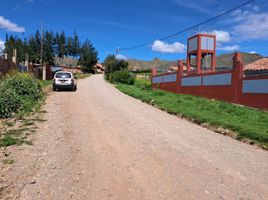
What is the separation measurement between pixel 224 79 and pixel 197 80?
183 inches

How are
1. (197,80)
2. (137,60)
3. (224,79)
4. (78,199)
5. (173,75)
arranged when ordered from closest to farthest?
1. (78,199)
2. (224,79)
3. (197,80)
4. (173,75)
5. (137,60)

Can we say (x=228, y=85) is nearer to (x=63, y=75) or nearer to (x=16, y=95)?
(x=63, y=75)

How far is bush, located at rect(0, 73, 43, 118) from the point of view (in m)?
12.5

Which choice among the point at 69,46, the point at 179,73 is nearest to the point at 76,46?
the point at 69,46

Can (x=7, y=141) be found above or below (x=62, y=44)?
below

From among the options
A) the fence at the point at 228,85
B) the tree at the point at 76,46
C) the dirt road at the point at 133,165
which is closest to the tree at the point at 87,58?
the tree at the point at 76,46

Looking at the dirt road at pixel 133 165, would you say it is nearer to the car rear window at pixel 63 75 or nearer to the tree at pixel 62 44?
the car rear window at pixel 63 75

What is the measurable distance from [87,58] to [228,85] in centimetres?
8107

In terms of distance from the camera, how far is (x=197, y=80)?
92.7 ft

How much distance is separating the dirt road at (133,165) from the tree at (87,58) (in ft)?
297

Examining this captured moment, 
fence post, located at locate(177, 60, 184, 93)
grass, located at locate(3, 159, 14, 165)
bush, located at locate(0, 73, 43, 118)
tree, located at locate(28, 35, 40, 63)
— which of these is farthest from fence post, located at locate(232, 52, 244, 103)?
tree, located at locate(28, 35, 40, 63)

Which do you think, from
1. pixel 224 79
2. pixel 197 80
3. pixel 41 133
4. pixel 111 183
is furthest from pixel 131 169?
pixel 197 80

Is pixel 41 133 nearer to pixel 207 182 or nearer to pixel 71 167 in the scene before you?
pixel 71 167

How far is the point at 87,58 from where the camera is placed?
100812 millimetres
